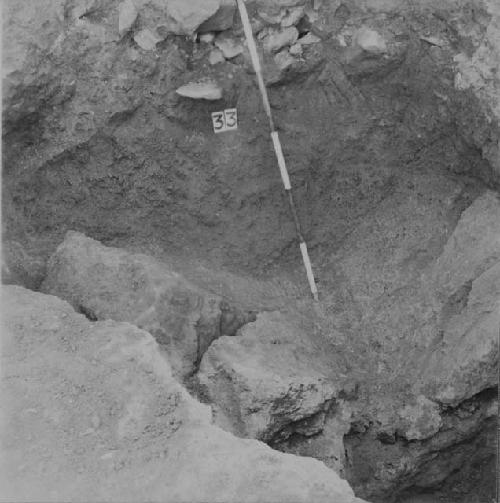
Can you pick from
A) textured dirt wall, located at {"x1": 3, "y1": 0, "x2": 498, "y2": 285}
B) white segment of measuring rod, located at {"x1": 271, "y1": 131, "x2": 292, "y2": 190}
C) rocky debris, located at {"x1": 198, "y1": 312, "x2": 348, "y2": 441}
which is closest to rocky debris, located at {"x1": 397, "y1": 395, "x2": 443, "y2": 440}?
rocky debris, located at {"x1": 198, "y1": 312, "x2": 348, "y2": 441}

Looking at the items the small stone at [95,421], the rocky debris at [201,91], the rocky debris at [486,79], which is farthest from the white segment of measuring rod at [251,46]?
the small stone at [95,421]

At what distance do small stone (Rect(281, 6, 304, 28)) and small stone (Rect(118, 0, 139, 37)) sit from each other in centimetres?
76

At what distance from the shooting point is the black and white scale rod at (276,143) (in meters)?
4.04

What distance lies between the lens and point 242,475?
8.50 ft

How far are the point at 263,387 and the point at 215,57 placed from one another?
1.70 m

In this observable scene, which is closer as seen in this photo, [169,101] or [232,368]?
[232,368]

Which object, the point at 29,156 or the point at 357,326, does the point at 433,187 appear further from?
the point at 29,156

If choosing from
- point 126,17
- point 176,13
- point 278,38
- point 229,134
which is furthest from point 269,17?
point 126,17

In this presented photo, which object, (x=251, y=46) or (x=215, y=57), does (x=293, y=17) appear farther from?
(x=215, y=57)

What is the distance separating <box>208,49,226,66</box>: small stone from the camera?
161 inches

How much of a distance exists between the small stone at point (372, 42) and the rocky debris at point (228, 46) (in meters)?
0.62

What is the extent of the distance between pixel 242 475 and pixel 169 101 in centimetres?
210

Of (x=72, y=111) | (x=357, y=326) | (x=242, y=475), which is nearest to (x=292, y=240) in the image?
(x=357, y=326)

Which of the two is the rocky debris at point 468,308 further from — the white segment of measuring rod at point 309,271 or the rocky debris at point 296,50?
the rocky debris at point 296,50
